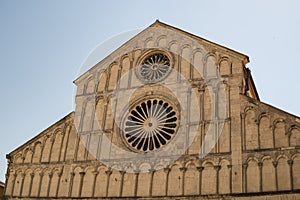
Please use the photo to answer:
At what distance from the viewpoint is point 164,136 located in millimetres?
18969

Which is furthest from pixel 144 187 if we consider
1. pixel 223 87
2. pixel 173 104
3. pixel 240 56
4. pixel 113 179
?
pixel 240 56

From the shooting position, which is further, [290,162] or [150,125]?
[150,125]

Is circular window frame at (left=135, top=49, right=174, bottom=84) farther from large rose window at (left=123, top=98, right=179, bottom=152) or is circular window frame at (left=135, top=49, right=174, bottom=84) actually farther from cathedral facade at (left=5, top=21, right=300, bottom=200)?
large rose window at (left=123, top=98, right=179, bottom=152)

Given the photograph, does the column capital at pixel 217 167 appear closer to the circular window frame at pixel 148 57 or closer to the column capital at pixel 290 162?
the column capital at pixel 290 162

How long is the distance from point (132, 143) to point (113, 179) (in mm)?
1787

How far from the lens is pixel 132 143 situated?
1941 cm

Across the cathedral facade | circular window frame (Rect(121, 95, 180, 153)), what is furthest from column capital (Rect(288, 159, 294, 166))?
circular window frame (Rect(121, 95, 180, 153))

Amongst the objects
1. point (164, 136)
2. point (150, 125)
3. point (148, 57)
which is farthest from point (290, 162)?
point (148, 57)

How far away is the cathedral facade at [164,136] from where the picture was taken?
650 inches

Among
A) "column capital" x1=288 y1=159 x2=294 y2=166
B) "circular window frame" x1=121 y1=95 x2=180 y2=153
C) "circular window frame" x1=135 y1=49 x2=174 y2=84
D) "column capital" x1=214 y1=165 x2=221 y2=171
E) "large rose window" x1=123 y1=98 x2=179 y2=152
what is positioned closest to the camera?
"column capital" x1=288 y1=159 x2=294 y2=166

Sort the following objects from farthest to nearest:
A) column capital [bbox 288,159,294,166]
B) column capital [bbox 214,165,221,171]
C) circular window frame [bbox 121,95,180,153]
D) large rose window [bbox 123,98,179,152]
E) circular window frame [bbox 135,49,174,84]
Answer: circular window frame [bbox 135,49,174,84]
large rose window [bbox 123,98,179,152]
circular window frame [bbox 121,95,180,153]
column capital [bbox 214,165,221,171]
column capital [bbox 288,159,294,166]

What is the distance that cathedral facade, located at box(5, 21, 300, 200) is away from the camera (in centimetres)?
1652

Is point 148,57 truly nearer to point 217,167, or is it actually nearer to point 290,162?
point 217,167

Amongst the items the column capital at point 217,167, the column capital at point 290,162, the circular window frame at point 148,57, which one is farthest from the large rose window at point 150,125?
the column capital at point 290,162
